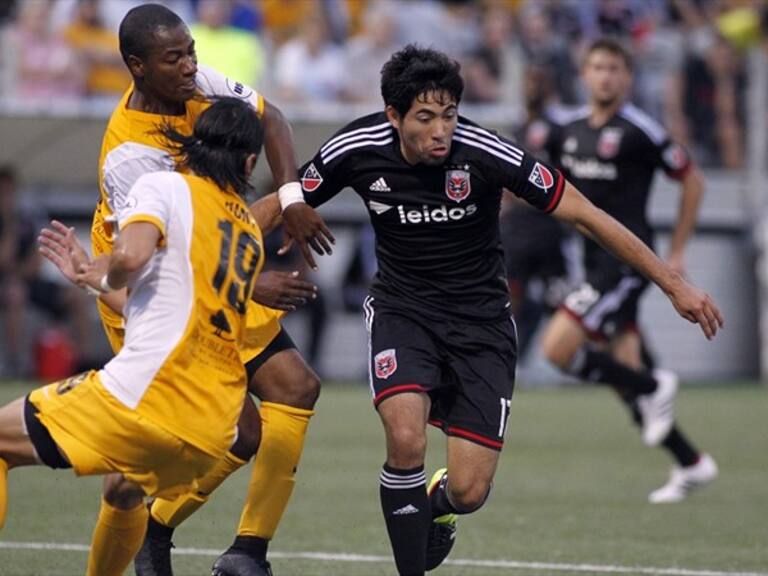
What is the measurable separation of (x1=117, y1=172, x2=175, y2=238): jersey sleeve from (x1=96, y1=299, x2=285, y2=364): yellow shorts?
3.83 feet

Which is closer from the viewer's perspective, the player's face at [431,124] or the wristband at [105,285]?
the wristband at [105,285]

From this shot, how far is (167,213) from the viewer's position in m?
5.38

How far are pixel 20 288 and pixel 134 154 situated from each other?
1142 cm

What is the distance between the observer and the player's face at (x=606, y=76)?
34.5ft

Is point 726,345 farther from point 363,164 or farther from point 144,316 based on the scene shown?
point 144,316

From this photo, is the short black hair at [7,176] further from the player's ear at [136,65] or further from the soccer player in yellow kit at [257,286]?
the player's ear at [136,65]

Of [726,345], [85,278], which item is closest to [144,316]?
[85,278]

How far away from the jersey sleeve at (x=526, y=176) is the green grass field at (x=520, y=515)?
1765mm

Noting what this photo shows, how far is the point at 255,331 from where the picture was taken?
664 centimetres

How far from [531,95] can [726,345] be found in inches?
268

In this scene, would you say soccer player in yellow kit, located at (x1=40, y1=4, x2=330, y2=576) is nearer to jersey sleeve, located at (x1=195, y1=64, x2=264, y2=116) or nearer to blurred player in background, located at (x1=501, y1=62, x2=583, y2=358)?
jersey sleeve, located at (x1=195, y1=64, x2=264, y2=116)

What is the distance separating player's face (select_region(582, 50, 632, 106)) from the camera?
10523 mm

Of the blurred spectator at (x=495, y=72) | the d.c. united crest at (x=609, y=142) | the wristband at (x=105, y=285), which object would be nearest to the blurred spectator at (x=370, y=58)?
the blurred spectator at (x=495, y=72)

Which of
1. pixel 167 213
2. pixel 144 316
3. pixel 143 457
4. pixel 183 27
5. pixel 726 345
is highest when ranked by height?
pixel 183 27
